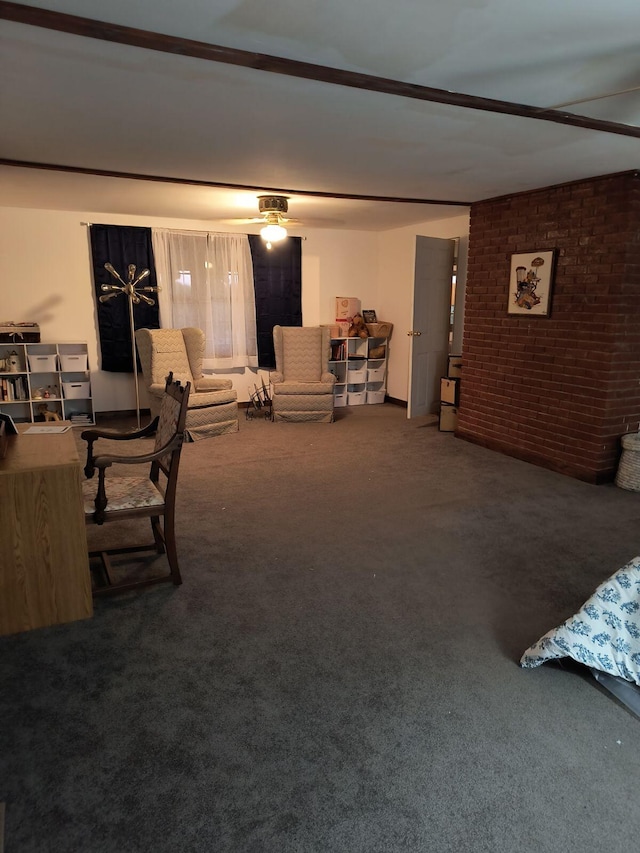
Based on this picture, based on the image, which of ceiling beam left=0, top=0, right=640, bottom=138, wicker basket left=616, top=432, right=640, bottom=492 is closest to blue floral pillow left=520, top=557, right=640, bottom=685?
ceiling beam left=0, top=0, right=640, bottom=138

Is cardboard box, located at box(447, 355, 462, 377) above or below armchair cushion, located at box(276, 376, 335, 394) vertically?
above

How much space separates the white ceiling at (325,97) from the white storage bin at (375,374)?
322 cm

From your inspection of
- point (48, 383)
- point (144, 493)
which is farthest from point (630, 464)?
point (48, 383)

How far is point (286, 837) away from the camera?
148cm

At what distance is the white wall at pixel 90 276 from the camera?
5.66m

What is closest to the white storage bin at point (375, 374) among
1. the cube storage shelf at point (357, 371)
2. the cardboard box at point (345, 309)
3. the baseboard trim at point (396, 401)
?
the cube storage shelf at point (357, 371)

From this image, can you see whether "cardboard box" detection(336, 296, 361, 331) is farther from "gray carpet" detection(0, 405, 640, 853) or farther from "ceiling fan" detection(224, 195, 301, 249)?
"gray carpet" detection(0, 405, 640, 853)

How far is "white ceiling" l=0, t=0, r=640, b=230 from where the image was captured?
5.72ft

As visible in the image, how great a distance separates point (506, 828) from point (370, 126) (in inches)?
116

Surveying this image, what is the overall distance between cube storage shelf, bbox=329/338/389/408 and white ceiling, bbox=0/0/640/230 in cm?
289

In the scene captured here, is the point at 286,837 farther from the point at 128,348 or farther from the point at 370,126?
the point at 128,348

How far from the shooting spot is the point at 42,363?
559cm

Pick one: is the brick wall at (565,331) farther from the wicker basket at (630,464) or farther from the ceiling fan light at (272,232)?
the ceiling fan light at (272,232)

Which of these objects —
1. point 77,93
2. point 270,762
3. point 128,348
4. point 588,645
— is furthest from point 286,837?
point 128,348
